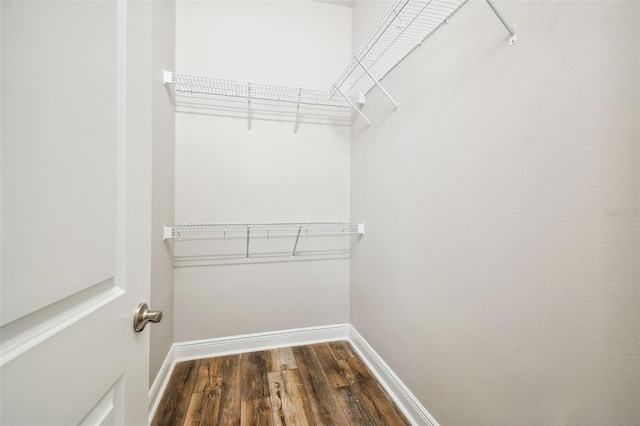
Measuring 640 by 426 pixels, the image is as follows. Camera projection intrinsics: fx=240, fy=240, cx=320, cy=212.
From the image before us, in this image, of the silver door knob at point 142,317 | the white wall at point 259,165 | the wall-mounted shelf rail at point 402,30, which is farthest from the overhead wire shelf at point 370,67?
the silver door knob at point 142,317

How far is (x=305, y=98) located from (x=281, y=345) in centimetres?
200

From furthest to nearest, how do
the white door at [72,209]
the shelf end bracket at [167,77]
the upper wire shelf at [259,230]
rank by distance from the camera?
the upper wire shelf at [259,230], the shelf end bracket at [167,77], the white door at [72,209]

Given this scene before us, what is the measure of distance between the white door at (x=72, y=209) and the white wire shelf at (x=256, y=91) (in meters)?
1.02

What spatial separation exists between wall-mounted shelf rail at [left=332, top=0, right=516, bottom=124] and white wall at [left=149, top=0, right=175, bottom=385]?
1096 millimetres

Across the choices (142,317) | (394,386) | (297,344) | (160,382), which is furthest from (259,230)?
(394,386)

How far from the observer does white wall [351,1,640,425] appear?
0.59 metres

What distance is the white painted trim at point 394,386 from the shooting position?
1.23 metres

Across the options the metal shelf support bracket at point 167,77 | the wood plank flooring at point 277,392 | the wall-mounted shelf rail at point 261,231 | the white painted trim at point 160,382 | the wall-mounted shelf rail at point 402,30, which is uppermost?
the wall-mounted shelf rail at point 402,30

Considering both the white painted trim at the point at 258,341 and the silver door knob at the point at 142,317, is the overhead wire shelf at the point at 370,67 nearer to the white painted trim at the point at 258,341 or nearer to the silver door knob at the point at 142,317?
the silver door knob at the point at 142,317

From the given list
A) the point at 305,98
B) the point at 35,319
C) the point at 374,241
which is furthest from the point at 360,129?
the point at 35,319

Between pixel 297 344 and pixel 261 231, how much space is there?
970mm

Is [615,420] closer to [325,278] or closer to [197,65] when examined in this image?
[325,278]

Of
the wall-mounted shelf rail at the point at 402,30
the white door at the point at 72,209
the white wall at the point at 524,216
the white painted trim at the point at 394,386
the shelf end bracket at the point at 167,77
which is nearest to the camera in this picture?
the white door at the point at 72,209

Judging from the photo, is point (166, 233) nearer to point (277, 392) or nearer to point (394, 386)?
point (277, 392)
